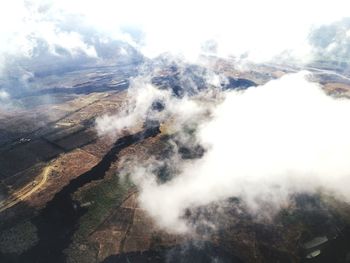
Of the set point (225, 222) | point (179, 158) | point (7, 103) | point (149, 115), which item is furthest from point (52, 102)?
point (225, 222)

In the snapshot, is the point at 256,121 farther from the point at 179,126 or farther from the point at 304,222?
the point at 304,222

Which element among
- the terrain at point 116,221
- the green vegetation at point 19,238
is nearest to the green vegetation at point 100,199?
the terrain at point 116,221

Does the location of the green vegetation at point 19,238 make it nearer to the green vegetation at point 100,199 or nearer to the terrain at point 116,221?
the terrain at point 116,221

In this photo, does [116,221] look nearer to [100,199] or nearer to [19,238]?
[100,199]

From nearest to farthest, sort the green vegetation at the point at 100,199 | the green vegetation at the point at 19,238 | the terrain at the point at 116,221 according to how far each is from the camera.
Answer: the terrain at the point at 116,221
the green vegetation at the point at 19,238
the green vegetation at the point at 100,199

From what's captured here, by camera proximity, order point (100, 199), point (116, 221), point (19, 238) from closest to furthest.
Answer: point (19, 238)
point (116, 221)
point (100, 199)

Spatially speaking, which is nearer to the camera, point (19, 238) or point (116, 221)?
point (19, 238)

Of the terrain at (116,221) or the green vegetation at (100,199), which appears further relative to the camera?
the green vegetation at (100,199)

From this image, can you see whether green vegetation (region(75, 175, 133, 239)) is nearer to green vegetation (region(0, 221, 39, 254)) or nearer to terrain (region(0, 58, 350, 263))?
terrain (region(0, 58, 350, 263))

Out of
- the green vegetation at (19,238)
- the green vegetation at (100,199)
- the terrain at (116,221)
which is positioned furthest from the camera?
the green vegetation at (100,199)

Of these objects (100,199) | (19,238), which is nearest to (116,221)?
(100,199)

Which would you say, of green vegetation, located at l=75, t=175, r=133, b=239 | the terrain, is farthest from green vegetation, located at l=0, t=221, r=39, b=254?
green vegetation, located at l=75, t=175, r=133, b=239
